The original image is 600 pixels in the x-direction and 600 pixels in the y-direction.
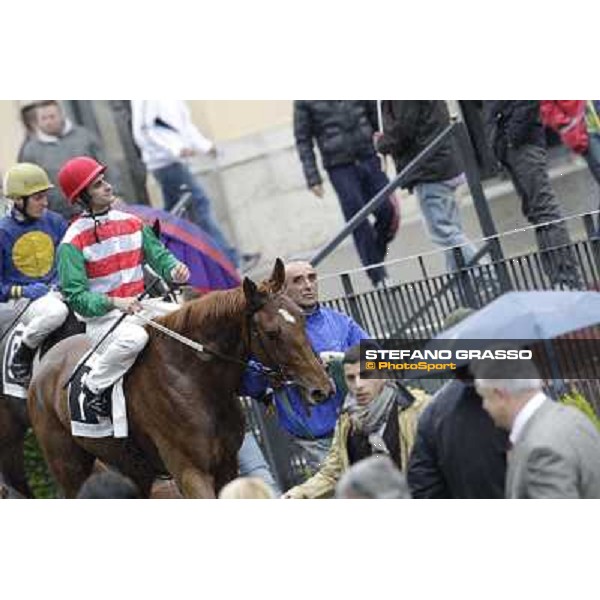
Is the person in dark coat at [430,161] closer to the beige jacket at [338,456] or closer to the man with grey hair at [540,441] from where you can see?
the beige jacket at [338,456]

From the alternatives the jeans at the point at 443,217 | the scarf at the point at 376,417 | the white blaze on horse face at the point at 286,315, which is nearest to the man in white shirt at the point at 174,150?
the jeans at the point at 443,217

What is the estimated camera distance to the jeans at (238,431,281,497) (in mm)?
11750

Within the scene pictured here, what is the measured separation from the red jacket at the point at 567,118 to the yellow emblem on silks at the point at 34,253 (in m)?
2.37

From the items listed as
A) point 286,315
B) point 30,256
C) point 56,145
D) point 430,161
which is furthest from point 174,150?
point 286,315

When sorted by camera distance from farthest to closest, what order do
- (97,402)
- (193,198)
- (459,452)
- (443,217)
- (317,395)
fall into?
(193,198), (443,217), (97,402), (317,395), (459,452)

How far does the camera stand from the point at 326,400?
11.0 meters

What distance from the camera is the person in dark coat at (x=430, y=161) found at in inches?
465

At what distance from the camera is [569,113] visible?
1162cm

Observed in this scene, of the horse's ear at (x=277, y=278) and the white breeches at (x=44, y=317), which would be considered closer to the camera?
the horse's ear at (x=277, y=278)

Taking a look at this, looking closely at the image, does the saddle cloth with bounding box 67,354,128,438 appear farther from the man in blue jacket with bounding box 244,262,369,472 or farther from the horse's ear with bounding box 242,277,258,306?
the horse's ear with bounding box 242,277,258,306

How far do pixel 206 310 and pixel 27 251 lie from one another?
1.34 m

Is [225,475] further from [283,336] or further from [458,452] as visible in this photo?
[458,452]
